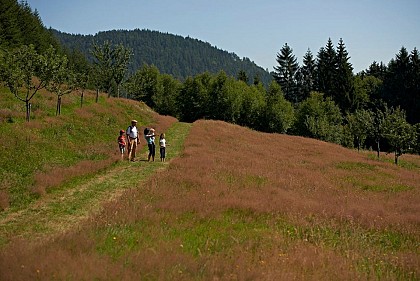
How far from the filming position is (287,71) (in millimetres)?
93625

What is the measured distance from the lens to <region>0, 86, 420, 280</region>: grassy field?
6.60 metres

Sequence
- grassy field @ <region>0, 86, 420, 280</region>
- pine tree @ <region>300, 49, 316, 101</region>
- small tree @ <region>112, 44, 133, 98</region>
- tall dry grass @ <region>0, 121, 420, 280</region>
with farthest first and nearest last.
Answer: pine tree @ <region>300, 49, 316, 101</region> → small tree @ <region>112, 44, 133, 98</region> → grassy field @ <region>0, 86, 420, 280</region> → tall dry grass @ <region>0, 121, 420, 280</region>

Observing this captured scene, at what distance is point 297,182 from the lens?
58.7ft

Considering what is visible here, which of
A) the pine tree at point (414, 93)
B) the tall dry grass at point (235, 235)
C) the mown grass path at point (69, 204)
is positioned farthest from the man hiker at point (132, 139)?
the pine tree at point (414, 93)

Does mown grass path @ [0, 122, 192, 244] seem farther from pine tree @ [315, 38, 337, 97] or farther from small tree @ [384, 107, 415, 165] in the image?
pine tree @ [315, 38, 337, 97]

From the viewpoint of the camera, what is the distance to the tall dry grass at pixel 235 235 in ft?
Answer: 21.2

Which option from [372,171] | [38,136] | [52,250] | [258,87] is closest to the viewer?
[52,250]

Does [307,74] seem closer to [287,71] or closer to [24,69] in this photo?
[287,71]

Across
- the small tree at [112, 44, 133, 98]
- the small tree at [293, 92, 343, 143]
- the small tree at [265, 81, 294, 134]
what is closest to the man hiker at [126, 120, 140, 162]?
the small tree at [112, 44, 133, 98]

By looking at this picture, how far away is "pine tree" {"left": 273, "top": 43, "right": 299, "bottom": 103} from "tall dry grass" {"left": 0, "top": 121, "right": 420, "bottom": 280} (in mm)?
78364

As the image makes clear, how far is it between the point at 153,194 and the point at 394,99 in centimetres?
7498

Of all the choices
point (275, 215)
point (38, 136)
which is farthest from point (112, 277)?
point (38, 136)

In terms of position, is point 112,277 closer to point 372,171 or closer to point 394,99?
→ point 372,171

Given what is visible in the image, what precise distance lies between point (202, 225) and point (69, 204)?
497 centimetres
